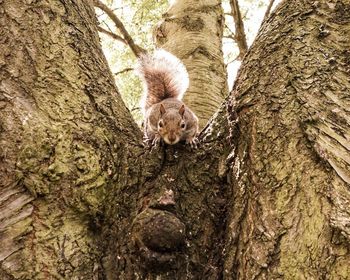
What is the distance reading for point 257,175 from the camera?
4.39 feet

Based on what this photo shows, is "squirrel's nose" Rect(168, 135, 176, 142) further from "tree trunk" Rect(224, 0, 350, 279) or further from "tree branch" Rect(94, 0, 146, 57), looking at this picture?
"tree branch" Rect(94, 0, 146, 57)

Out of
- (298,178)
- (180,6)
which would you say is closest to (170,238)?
Answer: (298,178)

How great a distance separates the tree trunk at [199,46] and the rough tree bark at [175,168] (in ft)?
3.37

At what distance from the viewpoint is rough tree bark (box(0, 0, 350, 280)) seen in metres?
1.21

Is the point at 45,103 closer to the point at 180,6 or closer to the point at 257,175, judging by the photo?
the point at 257,175

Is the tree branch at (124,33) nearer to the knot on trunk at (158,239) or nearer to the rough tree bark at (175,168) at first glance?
the rough tree bark at (175,168)

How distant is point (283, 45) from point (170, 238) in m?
0.84

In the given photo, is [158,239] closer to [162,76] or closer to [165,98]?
[162,76]

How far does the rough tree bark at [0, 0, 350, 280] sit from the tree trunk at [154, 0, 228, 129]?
103cm

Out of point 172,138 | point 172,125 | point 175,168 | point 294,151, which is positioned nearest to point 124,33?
point 172,125

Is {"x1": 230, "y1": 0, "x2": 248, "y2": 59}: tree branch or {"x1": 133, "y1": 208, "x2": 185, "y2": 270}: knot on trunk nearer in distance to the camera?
{"x1": 133, "y1": 208, "x2": 185, "y2": 270}: knot on trunk

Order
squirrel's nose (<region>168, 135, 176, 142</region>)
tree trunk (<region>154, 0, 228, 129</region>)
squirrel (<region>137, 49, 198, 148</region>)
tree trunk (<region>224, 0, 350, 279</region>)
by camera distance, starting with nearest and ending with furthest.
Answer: tree trunk (<region>224, 0, 350, 279</region>) → squirrel's nose (<region>168, 135, 176, 142</region>) → squirrel (<region>137, 49, 198, 148</region>) → tree trunk (<region>154, 0, 228, 129</region>)

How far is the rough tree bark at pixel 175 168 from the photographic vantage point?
1208 millimetres

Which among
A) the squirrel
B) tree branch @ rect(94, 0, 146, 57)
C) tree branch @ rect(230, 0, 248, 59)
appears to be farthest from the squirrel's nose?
tree branch @ rect(230, 0, 248, 59)
